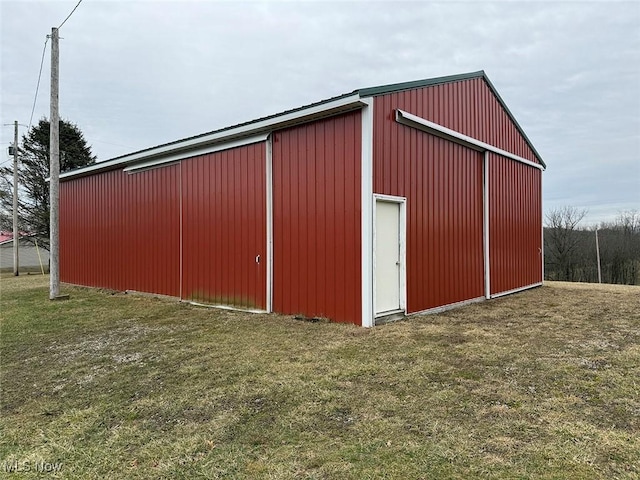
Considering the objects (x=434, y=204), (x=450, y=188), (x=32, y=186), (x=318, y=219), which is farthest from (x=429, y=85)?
(x=32, y=186)

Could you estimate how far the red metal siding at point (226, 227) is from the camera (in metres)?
7.26

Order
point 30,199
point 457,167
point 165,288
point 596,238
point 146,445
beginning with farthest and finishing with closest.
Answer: point 30,199
point 596,238
point 165,288
point 457,167
point 146,445

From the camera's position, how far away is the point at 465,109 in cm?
807

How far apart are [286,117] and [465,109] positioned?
3.94 meters

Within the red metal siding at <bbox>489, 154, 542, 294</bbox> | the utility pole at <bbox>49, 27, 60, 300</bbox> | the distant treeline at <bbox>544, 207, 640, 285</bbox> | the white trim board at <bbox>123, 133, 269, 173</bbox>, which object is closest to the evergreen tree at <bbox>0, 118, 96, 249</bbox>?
the utility pole at <bbox>49, 27, 60, 300</bbox>

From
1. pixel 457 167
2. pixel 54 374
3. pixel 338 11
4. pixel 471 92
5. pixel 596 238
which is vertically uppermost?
pixel 338 11

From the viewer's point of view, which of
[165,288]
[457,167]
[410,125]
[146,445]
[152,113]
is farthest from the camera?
[152,113]

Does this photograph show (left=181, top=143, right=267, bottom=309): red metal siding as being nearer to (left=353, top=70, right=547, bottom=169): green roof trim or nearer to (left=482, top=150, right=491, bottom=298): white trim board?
(left=353, top=70, right=547, bottom=169): green roof trim

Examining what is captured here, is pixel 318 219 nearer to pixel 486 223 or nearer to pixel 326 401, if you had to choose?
pixel 326 401

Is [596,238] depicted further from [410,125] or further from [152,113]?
[152,113]

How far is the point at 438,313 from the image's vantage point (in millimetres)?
7020

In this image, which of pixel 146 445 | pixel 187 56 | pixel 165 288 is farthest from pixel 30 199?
pixel 146 445

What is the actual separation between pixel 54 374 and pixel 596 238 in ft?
82.6

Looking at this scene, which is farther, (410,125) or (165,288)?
(165,288)
